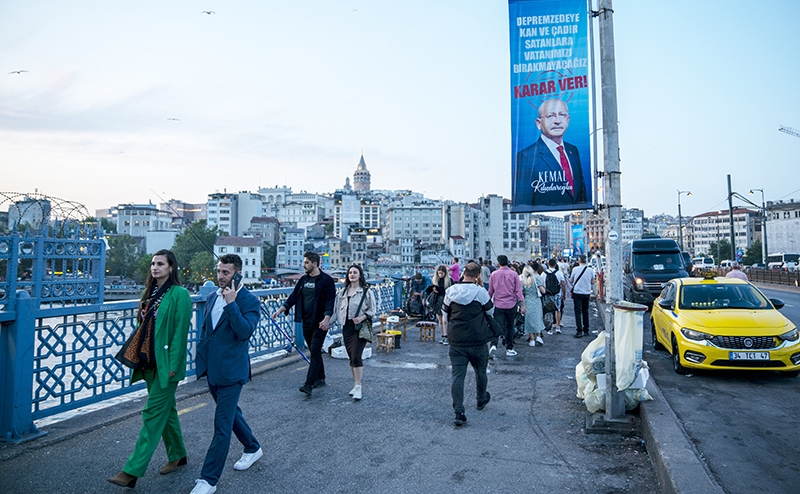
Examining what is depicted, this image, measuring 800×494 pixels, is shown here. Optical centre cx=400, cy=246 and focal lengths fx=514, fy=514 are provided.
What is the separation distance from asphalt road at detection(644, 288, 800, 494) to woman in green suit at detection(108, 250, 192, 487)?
4.44 m

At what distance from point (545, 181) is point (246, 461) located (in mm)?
6846

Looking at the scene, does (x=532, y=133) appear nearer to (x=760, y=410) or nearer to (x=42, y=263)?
(x=760, y=410)

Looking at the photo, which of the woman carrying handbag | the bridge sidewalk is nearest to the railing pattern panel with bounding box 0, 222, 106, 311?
the bridge sidewalk

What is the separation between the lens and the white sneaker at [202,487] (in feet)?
12.8

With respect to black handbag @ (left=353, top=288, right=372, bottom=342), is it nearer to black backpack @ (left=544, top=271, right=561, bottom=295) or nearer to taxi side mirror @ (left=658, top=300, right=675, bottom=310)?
taxi side mirror @ (left=658, top=300, right=675, bottom=310)

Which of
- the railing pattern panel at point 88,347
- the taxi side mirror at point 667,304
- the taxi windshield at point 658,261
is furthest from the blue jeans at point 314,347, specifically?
the taxi windshield at point 658,261

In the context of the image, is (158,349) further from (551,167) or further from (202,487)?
(551,167)

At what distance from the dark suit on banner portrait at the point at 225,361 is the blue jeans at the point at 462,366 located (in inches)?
97.1

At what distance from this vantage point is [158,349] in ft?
13.6

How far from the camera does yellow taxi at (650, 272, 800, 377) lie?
7.36 metres

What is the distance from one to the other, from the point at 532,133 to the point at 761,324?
4621 mm

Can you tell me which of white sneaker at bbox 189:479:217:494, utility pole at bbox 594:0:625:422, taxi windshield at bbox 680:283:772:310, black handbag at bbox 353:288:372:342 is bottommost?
white sneaker at bbox 189:479:217:494

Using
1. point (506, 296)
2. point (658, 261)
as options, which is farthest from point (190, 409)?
point (658, 261)

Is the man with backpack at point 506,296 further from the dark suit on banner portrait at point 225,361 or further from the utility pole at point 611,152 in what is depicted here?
the dark suit on banner portrait at point 225,361
